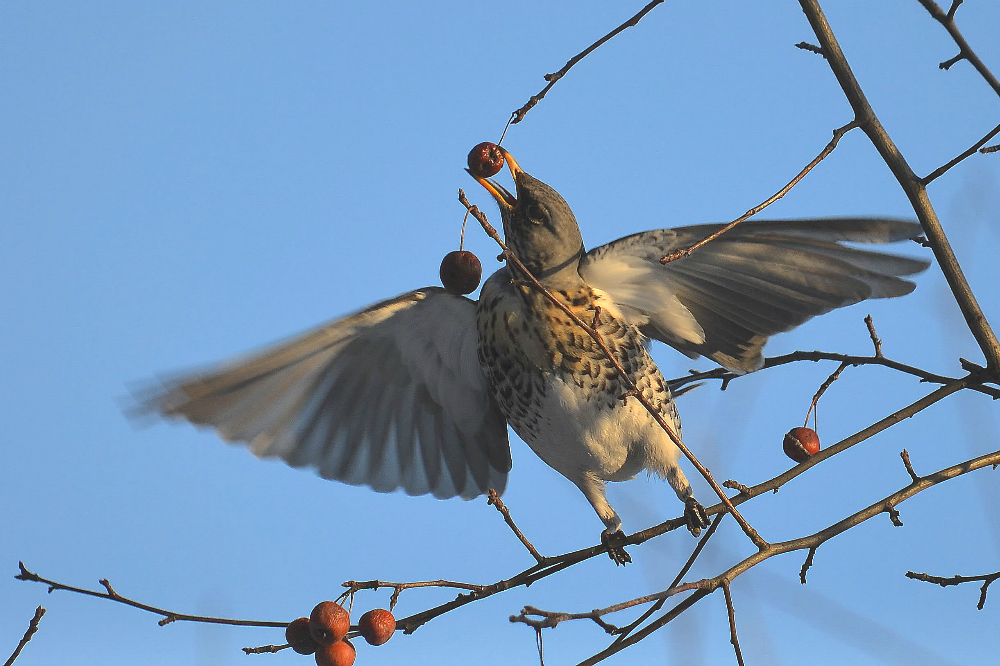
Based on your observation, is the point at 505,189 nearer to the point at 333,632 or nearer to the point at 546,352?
the point at 546,352

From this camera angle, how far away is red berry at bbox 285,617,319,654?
9.95ft

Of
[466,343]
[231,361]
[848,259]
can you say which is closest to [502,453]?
[466,343]

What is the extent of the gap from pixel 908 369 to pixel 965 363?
10.5 inches

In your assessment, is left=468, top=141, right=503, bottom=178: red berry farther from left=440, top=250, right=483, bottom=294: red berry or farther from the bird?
left=440, top=250, right=483, bottom=294: red berry

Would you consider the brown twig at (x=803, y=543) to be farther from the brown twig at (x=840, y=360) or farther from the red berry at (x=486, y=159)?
the red berry at (x=486, y=159)

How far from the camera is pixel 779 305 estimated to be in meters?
3.88

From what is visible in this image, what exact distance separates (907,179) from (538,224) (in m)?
1.46

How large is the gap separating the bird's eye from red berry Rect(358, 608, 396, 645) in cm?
157

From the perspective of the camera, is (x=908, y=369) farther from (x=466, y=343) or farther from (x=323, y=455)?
(x=323, y=455)

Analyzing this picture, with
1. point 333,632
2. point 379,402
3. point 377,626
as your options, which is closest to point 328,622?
point 333,632

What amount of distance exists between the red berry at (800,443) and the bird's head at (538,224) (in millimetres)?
1003

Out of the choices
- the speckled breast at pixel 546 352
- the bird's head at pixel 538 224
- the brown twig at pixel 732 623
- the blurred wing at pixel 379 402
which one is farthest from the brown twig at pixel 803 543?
the blurred wing at pixel 379 402

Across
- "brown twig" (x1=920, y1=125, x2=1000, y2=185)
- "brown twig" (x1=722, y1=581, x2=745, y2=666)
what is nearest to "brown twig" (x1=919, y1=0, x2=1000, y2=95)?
"brown twig" (x1=920, y1=125, x2=1000, y2=185)

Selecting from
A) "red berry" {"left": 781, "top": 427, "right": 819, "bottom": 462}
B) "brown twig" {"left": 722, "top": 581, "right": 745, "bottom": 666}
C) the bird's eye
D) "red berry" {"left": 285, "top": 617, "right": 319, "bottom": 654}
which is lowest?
"brown twig" {"left": 722, "top": 581, "right": 745, "bottom": 666}
